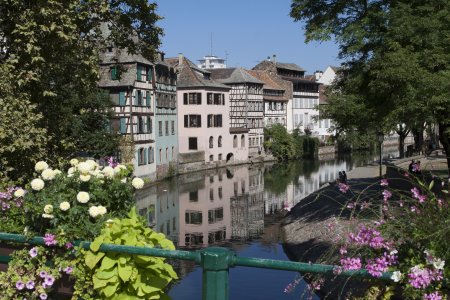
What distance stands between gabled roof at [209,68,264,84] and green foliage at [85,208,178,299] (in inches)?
2624

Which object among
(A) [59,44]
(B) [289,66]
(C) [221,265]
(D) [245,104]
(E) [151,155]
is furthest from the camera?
(B) [289,66]

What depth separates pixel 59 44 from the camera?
10.8 meters

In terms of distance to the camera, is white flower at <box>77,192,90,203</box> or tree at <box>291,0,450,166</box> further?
tree at <box>291,0,450,166</box>

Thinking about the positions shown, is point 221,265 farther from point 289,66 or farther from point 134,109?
point 289,66

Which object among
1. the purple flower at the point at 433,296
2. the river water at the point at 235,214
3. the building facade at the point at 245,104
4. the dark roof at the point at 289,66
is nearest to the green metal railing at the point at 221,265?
the purple flower at the point at 433,296

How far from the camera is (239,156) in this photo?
66.4 metres

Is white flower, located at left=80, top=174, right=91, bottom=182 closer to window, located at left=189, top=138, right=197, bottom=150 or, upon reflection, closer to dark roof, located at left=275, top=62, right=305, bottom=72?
window, located at left=189, top=138, right=197, bottom=150

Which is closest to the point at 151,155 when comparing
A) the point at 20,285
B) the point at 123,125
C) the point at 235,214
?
the point at 123,125

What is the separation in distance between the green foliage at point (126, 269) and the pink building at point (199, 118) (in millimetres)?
52444

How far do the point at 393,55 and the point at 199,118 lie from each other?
44.7 m

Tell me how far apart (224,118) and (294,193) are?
74.4ft

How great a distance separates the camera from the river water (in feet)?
59.7

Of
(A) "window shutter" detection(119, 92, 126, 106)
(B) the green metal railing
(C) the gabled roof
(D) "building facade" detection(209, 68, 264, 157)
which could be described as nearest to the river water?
(B) the green metal railing

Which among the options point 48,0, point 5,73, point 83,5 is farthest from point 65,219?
point 83,5
